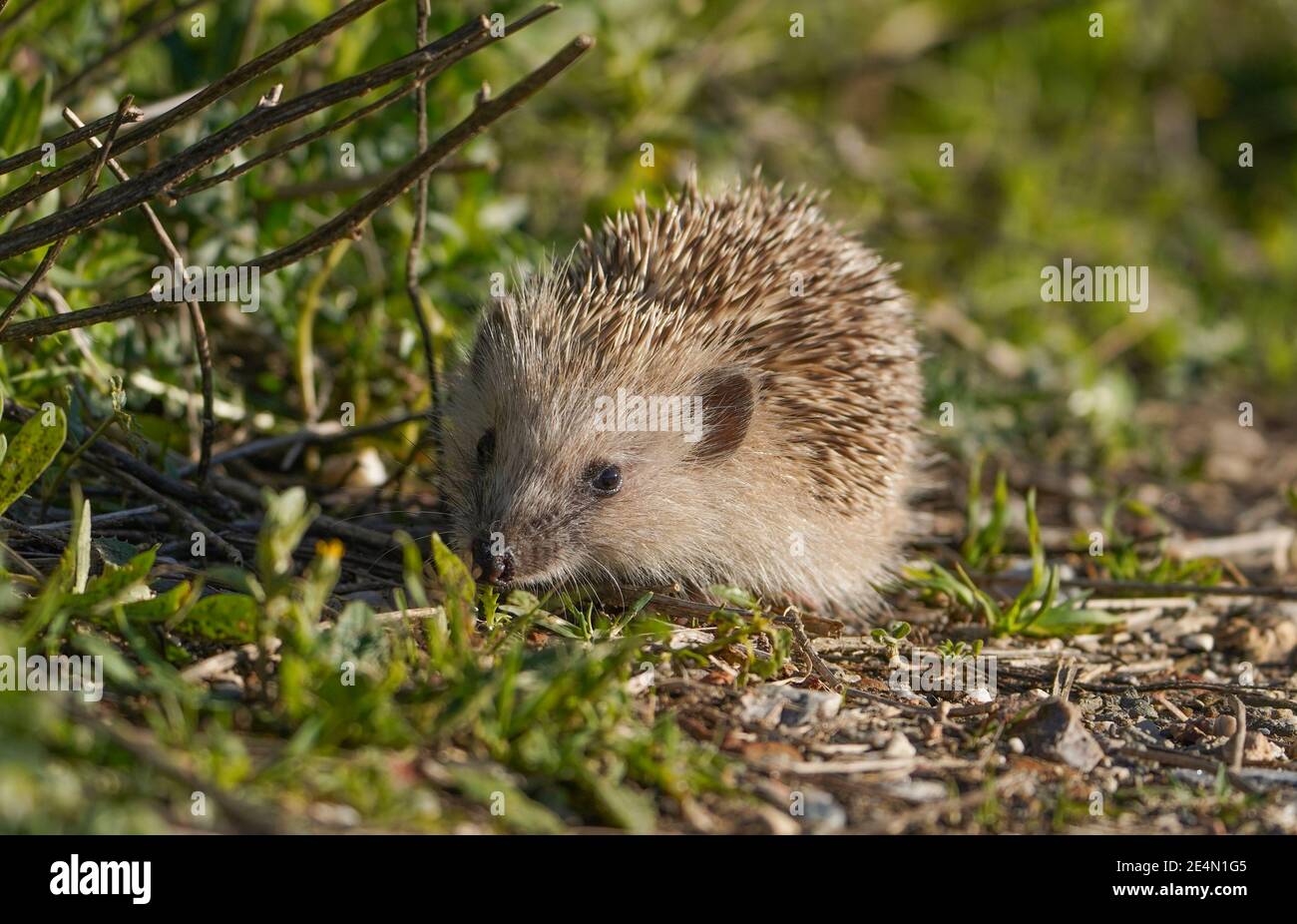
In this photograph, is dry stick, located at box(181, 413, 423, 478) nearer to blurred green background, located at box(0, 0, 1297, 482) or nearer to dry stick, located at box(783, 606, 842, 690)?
blurred green background, located at box(0, 0, 1297, 482)

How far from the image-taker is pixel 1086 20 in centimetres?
1027

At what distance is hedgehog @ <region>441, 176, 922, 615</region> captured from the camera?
184 inches

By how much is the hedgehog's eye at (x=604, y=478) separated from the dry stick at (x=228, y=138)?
5.02 feet

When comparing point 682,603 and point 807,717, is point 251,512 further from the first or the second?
point 807,717

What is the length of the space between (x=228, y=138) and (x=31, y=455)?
113 centimetres

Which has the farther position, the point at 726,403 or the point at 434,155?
the point at 726,403

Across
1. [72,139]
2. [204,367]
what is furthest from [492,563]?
[72,139]

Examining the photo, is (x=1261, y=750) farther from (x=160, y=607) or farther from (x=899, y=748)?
(x=160, y=607)

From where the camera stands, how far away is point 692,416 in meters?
4.92

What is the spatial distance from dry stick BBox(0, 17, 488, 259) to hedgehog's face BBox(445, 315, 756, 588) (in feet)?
4.38

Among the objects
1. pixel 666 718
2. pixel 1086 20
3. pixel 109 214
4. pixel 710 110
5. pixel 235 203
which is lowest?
pixel 666 718

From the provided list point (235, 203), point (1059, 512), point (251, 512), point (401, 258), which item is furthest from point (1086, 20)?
point (251, 512)

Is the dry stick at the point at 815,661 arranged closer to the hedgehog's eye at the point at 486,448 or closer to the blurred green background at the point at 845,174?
the hedgehog's eye at the point at 486,448
